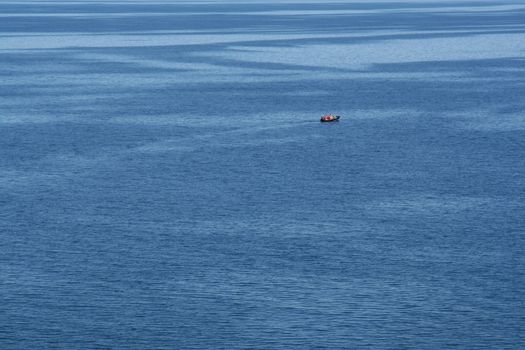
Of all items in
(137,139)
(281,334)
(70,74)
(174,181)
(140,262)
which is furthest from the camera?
Answer: (70,74)

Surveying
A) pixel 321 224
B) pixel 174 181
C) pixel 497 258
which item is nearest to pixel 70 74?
pixel 174 181

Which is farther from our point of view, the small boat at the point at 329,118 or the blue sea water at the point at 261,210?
the small boat at the point at 329,118

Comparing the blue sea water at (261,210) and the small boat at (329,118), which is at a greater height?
the blue sea water at (261,210)

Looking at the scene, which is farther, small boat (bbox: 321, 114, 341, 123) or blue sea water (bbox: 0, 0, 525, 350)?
small boat (bbox: 321, 114, 341, 123)

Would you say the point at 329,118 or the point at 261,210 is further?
the point at 329,118

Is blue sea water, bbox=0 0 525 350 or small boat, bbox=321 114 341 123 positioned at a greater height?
blue sea water, bbox=0 0 525 350

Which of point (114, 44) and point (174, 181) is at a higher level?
point (174, 181)

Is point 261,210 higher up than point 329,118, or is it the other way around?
point 261,210

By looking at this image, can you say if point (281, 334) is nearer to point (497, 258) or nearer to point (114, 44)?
point (497, 258)
